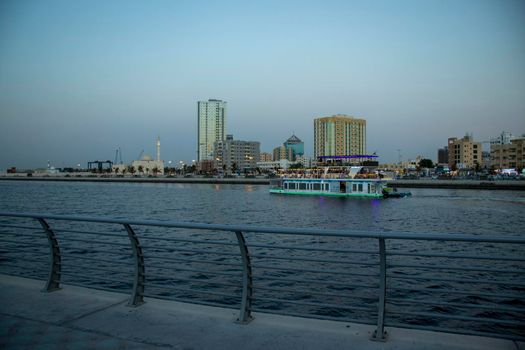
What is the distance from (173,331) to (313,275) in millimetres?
12600

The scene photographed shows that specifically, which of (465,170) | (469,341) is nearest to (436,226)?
(469,341)

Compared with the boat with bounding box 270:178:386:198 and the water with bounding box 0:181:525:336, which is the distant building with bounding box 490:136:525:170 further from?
the water with bounding box 0:181:525:336

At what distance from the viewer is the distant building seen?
153 meters

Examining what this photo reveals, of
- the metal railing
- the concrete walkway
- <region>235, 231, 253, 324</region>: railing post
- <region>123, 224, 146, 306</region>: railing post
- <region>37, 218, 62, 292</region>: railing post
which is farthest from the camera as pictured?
<region>37, 218, 62, 292</region>: railing post

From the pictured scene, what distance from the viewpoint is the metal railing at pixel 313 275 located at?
4.65 metres

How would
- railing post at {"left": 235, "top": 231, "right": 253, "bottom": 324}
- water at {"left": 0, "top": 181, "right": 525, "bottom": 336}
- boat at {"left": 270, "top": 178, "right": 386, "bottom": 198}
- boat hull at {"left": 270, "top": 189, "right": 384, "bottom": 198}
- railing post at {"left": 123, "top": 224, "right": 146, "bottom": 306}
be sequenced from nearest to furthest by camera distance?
1. railing post at {"left": 235, "top": 231, "right": 253, "bottom": 324}
2. railing post at {"left": 123, "top": 224, "right": 146, "bottom": 306}
3. water at {"left": 0, "top": 181, "right": 525, "bottom": 336}
4. boat hull at {"left": 270, "top": 189, "right": 384, "bottom": 198}
5. boat at {"left": 270, "top": 178, "right": 386, "bottom": 198}

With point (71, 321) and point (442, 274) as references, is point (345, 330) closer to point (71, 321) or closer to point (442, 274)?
point (71, 321)

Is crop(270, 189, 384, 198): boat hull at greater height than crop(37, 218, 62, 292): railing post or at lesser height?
lesser

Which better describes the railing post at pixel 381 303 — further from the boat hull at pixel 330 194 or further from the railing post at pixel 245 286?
the boat hull at pixel 330 194

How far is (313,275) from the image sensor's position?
55.3 ft

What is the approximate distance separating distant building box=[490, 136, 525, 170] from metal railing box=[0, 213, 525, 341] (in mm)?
154518

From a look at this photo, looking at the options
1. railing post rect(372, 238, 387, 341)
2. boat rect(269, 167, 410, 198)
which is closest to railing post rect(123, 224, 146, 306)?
railing post rect(372, 238, 387, 341)

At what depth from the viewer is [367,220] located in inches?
1586

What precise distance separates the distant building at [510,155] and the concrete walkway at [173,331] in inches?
6929
